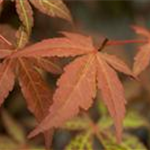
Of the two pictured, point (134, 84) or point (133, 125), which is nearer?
point (133, 125)

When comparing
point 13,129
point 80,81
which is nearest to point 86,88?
point 80,81

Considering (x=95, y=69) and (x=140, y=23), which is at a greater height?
(x=140, y=23)

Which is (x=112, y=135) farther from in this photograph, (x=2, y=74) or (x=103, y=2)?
(x=103, y=2)

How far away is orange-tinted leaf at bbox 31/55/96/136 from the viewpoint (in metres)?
0.64

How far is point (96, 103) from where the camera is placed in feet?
5.70

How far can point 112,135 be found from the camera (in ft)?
3.76

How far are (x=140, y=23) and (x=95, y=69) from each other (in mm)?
1444

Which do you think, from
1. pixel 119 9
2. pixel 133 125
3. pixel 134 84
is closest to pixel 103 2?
pixel 119 9

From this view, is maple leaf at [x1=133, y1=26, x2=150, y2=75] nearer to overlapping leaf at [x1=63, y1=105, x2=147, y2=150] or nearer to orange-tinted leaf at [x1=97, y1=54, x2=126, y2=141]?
orange-tinted leaf at [x1=97, y1=54, x2=126, y2=141]

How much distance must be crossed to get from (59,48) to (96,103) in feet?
3.37

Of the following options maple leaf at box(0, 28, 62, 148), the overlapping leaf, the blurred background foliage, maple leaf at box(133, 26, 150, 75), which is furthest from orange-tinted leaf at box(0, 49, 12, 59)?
the overlapping leaf

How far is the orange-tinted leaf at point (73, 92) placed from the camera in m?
0.64

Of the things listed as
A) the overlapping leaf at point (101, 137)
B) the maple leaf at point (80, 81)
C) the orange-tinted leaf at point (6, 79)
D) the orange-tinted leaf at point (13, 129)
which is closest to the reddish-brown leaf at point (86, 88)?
the maple leaf at point (80, 81)

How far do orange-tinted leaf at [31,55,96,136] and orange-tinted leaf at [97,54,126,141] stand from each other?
0.05ft
